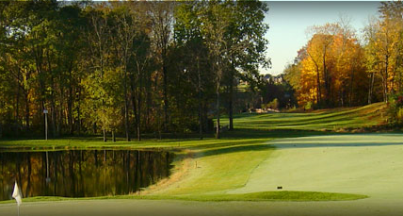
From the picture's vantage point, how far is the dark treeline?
153ft

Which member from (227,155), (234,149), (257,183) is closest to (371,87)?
(234,149)

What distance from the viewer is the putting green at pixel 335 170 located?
618 inches

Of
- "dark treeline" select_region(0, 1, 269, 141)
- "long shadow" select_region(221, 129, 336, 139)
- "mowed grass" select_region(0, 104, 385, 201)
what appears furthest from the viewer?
"long shadow" select_region(221, 129, 336, 139)

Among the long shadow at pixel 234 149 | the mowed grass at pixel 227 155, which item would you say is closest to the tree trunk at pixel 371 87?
the mowed grass at pixel 227 155

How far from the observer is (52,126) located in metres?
51.2

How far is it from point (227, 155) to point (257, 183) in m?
11.8

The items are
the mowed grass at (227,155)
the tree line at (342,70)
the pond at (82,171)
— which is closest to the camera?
the mowed grass at (227,155)

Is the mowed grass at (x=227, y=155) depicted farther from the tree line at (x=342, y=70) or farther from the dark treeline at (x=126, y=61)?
the tree line at (x=342, y=70)

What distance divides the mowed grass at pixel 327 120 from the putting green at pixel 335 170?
25736mm

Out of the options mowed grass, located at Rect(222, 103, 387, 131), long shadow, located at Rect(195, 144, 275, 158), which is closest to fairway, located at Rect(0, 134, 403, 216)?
long shadow, located at Rect(195, 144, 275, 158)

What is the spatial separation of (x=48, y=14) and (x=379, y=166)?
126 feet

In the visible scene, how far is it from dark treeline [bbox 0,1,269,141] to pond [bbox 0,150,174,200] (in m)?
9.59

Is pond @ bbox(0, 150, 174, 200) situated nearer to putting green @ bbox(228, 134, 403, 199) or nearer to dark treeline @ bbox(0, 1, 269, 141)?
putting green @ bbox(228, 134, 403, 199)

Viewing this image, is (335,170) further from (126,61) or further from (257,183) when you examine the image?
(126,61)
